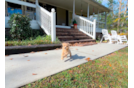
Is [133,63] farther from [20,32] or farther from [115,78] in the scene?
[20,32]

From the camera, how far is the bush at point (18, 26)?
13.6 feet

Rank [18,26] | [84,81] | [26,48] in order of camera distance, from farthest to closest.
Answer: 1. [18,26]
2. [26,48]
3. [84,81]

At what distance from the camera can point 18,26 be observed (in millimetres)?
4199

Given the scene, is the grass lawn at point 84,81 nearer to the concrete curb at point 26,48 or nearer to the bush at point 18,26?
the concrete curb at point 26,48

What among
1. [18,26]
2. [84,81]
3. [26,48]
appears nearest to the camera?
[84,81]

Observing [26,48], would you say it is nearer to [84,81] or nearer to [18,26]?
[18,26]

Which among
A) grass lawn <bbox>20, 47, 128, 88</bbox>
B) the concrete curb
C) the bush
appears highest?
the bush

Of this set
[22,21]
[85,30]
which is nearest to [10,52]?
[22,21]

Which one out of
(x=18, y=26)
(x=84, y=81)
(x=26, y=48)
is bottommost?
(x=84, y=81)

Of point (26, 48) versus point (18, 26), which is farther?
point (18, 26)

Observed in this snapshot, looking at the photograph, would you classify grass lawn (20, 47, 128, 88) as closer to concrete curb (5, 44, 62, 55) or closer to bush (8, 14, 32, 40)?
concrete curb (5, 44, 62, 55)

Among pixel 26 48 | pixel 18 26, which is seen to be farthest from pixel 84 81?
pixel 18 26

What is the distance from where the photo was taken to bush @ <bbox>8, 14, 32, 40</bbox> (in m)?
4.13

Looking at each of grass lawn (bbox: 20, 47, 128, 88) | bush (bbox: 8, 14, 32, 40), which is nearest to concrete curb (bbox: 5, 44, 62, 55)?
bush (bbox: 8, 14, 32, 40)
